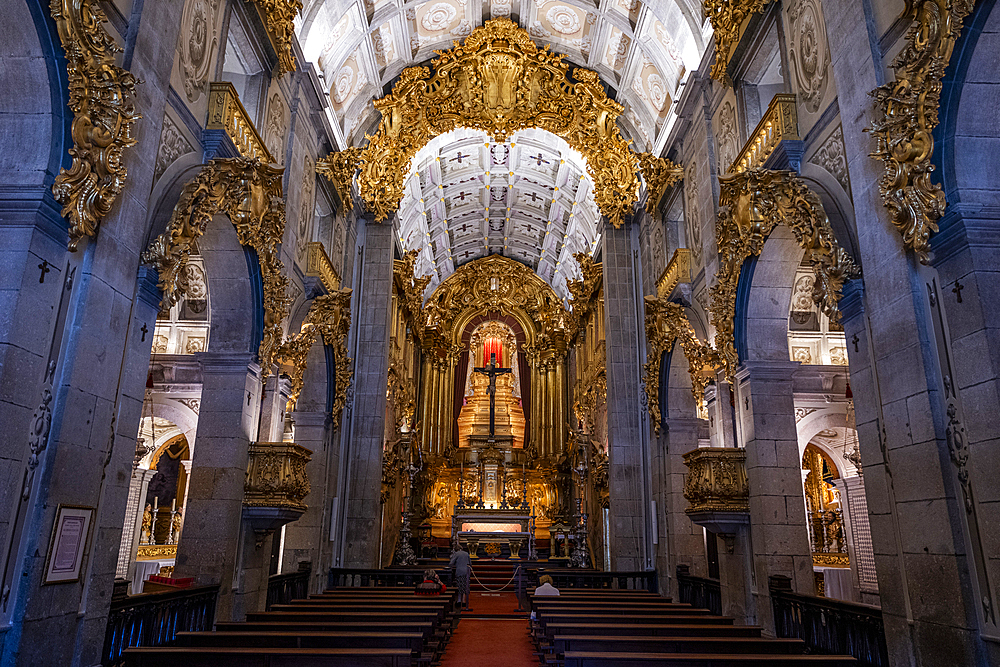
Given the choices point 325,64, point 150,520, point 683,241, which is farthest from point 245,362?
point 150,520

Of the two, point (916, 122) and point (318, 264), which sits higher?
point (318, 264)

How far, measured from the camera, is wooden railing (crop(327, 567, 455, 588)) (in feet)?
51.0

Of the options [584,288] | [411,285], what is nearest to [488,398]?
[411,285]

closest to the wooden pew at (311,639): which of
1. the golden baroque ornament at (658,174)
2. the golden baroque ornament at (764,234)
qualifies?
the golden baroque ornament at (764,234)

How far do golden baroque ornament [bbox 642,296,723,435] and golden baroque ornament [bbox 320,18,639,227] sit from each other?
14.7 ft

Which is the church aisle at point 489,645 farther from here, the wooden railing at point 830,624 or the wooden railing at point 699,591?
the wooden railing at point 830,624

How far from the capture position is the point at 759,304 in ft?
35.1

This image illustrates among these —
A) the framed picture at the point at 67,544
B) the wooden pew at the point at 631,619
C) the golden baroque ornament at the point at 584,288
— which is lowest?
the wooden pew at the point at 631,619

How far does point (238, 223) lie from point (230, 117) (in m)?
1.49

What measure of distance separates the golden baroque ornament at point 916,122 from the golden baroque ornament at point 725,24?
5216 mm

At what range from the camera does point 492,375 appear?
106 ft

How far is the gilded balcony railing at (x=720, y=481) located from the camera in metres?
10.4

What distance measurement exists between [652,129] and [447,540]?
58.5ft

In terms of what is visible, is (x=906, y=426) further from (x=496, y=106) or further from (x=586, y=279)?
(x=586, y=279)
